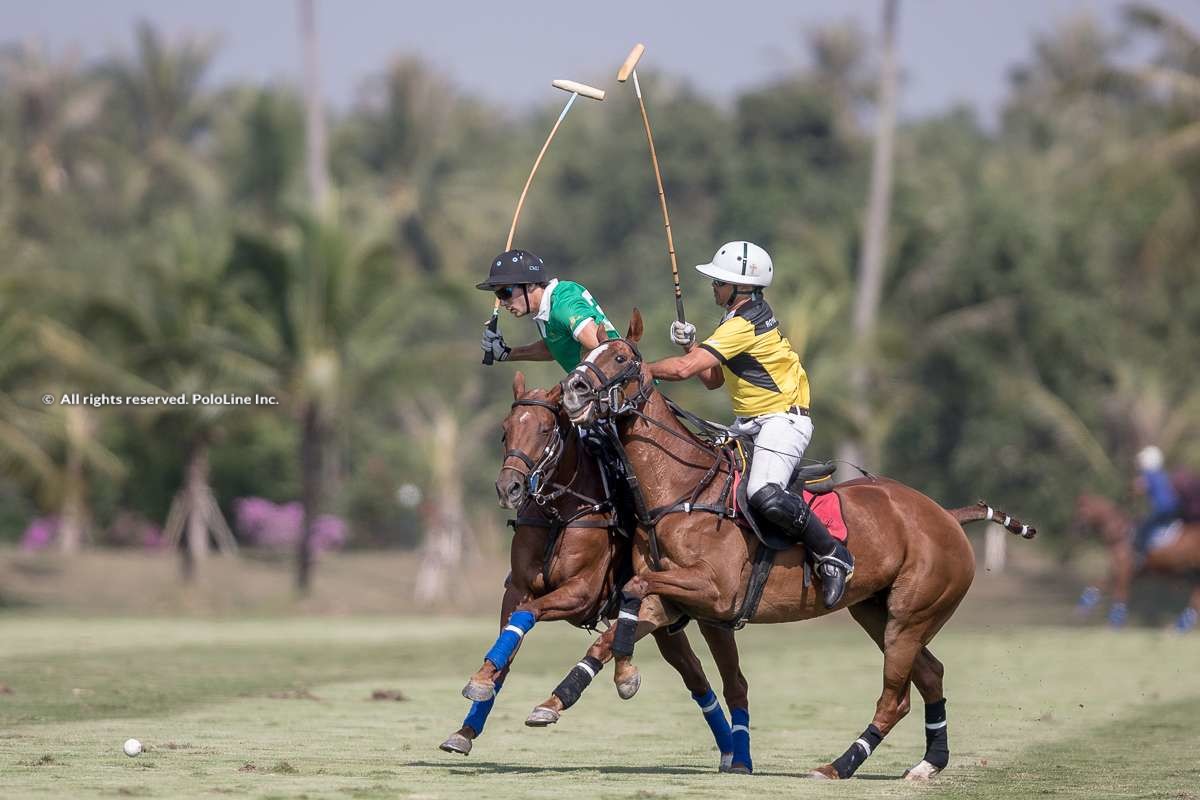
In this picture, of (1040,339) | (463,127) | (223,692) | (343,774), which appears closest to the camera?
(343,774)

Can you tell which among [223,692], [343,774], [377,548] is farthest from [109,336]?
[343,774]

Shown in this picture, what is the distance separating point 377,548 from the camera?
4303cm

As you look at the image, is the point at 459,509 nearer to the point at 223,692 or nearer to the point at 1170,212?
the point at 1170,212

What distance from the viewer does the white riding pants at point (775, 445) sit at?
10820mm

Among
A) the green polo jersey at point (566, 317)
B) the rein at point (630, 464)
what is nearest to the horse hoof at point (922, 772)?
the rein at point (630, 464)

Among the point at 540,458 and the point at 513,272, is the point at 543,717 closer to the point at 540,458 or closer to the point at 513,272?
the point at 540,458

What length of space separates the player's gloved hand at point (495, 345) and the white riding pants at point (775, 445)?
5.03 feet

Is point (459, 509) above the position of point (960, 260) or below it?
below

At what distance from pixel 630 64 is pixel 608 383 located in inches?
114

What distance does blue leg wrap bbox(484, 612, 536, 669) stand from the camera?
10223 millimetres

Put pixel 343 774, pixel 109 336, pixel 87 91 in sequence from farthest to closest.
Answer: pixel 87 91 → pixel 109 336 → pixel 343 774

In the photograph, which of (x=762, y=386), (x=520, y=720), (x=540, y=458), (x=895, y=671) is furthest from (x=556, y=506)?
(x=520, y=720)

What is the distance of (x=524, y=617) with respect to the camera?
Answer: 34.1ft

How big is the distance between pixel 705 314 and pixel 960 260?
8.34 metres
